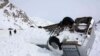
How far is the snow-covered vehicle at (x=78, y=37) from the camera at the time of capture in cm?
865

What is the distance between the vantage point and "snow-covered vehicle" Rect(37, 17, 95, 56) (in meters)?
8.65

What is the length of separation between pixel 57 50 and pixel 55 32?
45.4 inches

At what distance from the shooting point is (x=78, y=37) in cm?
966

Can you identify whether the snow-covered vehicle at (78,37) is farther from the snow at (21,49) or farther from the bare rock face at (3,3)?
the bare rock face at (3,3)

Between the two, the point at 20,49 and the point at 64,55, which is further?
the point at 20,49

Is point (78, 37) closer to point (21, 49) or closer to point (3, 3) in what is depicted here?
point (21, 49)

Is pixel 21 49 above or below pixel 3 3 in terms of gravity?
above

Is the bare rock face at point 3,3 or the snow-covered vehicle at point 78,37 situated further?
the bare rock face at point 3,3

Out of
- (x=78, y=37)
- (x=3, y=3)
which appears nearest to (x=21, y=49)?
(x=78, y=37)

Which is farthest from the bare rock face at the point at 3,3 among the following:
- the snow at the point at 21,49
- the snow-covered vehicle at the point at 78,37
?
the snow-covered vehicle at the point at 78,37

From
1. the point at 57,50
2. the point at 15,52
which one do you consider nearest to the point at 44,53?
the point at 57,50

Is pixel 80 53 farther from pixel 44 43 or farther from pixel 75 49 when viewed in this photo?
pixel 44 43

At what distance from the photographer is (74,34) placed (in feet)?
33.3

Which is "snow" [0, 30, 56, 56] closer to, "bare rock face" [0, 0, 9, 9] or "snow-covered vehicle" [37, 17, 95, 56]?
"snow-covered vehicle" [37, 17, 95, 56]
